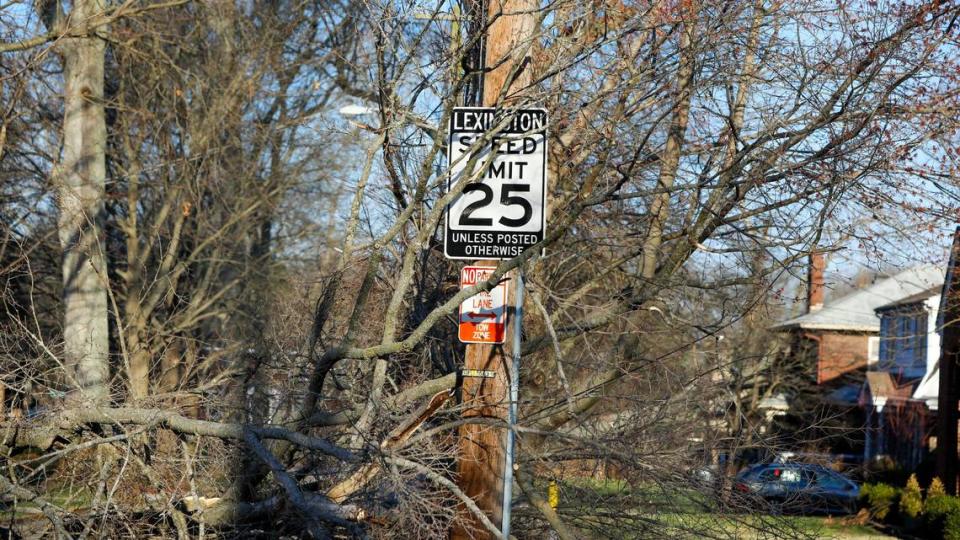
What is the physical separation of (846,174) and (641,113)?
3.46 metres

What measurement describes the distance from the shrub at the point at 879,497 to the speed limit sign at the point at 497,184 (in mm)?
22657

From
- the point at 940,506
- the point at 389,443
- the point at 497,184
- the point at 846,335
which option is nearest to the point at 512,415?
the point at 389,443

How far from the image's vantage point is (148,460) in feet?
24.3

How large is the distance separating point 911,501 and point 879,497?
2056 millimetres

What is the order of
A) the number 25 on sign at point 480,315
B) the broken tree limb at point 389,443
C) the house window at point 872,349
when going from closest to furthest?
1. the broken tree limb at point 389,443
2. the number 25 on sign at point 480,315
3. the house window at point 872,349

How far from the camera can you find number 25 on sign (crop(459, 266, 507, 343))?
26.1 feet

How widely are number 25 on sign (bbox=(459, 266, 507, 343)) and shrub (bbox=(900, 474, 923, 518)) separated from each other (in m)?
21.5

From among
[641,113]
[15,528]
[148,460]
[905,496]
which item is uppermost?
[641,113]

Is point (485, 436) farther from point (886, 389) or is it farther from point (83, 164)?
point (886, 389)

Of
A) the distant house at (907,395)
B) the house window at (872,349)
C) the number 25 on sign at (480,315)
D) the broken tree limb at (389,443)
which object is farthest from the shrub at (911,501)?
the broken tree limb at (389,443)

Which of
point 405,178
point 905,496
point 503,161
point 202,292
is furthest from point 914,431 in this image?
point 503,161

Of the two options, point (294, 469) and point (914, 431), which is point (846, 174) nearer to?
point (294, 469)

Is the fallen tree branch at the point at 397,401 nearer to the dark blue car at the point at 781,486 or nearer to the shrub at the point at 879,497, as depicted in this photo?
the dark blue car at the point at 781,486

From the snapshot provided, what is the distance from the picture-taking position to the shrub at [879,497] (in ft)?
92.0
